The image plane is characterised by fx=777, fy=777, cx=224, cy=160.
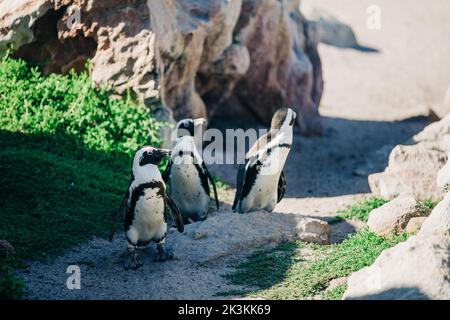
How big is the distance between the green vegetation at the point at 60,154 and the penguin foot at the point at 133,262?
79 cm

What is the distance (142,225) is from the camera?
283 inches

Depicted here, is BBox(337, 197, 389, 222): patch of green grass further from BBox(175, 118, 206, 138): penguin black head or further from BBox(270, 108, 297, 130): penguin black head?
BBox(175, 118, 206, 138): penguin black head

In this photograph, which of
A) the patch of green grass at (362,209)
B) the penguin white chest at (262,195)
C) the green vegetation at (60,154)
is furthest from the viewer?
the patch of green grass at (362,209)

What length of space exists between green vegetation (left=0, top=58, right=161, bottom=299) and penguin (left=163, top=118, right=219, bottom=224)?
73 cm

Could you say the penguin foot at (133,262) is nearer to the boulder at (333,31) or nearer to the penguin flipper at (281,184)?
the penguin flipper at (281,184)

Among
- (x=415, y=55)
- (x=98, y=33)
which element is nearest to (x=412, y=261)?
(x=98, y=33)

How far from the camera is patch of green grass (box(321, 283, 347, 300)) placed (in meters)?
6.21

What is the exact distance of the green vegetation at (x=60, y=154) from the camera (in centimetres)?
791

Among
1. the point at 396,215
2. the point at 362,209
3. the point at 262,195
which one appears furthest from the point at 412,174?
the point at 262,195

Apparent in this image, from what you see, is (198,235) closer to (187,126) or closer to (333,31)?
(187,126)

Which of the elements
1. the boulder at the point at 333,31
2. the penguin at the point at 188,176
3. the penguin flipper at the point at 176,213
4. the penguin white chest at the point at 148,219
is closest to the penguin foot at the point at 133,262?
the penguin white chest at the point at 148,219

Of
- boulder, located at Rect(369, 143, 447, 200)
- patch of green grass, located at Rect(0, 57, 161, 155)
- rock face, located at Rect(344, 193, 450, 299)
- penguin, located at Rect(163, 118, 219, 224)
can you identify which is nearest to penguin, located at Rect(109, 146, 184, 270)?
penguin, located at Rect(163, 118, 219, 224)
